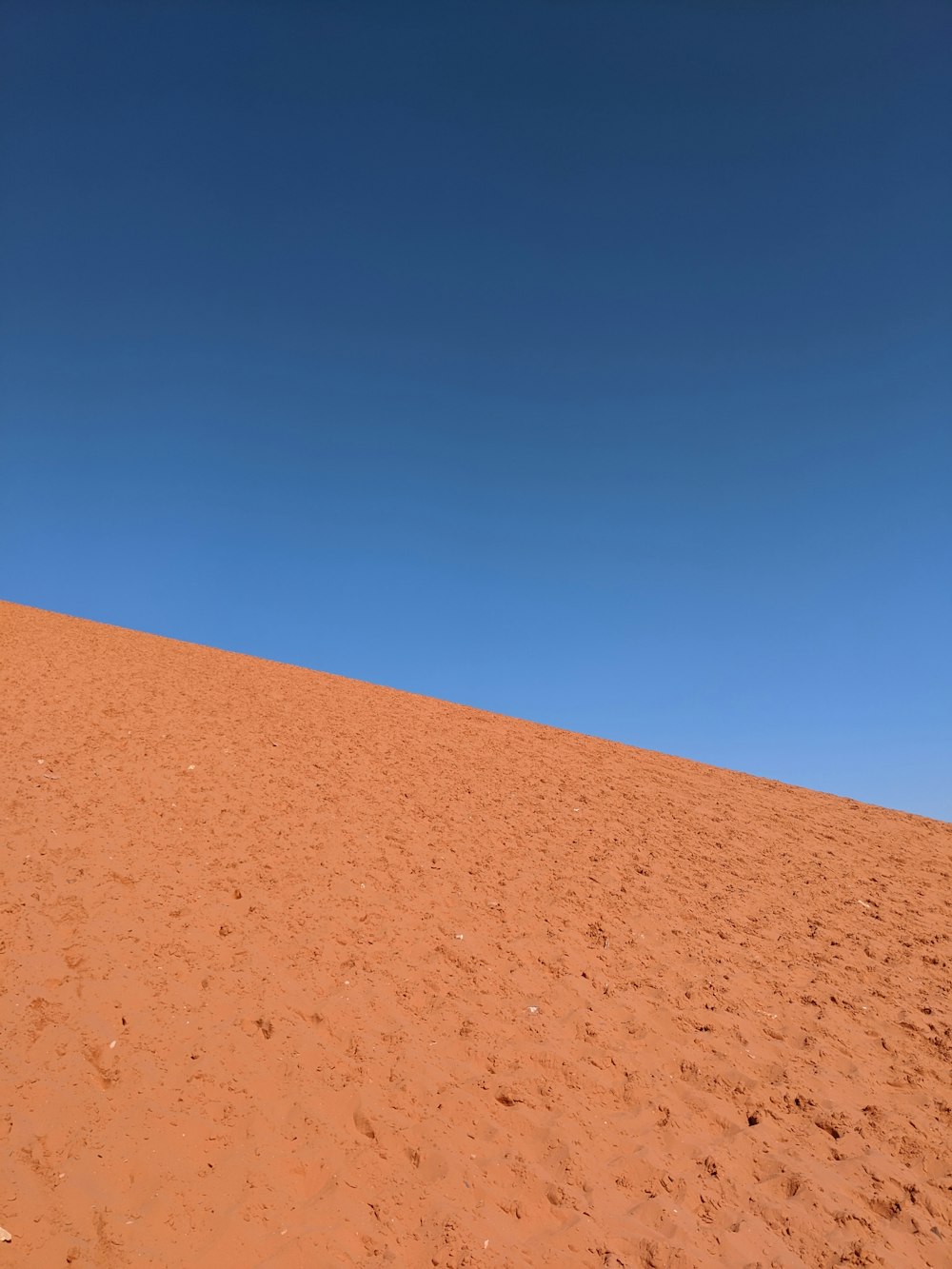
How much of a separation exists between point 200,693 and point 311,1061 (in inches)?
349

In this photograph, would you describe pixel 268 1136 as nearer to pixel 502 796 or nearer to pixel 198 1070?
pixel 198 1070

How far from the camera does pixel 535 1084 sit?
5.44 m

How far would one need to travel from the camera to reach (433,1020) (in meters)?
5.98

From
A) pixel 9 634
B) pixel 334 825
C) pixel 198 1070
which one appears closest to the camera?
pixel 198 1070

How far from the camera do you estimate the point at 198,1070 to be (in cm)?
509

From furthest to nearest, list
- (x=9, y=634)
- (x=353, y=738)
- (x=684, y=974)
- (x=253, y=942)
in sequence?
1. (x=9, y=634)
2. (x=353, y=738)
3. (x=684, y=974)
4. (x=253, y=942)

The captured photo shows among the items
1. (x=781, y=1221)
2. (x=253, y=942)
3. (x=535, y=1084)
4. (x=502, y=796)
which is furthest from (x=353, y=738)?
(x=781, y=1221)

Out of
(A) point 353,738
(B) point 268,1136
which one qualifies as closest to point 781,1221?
(B) point 268,1136

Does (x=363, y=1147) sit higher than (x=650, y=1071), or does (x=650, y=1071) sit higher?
(x=650, y=1071)

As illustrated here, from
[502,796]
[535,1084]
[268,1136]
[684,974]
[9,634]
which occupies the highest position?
[9,634]

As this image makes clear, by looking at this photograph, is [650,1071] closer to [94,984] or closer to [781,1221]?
[781,1221]

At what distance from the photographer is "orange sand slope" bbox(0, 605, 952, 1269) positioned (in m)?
4.26

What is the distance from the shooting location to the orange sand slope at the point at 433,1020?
168 inches

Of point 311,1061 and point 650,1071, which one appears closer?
point 311,1061
